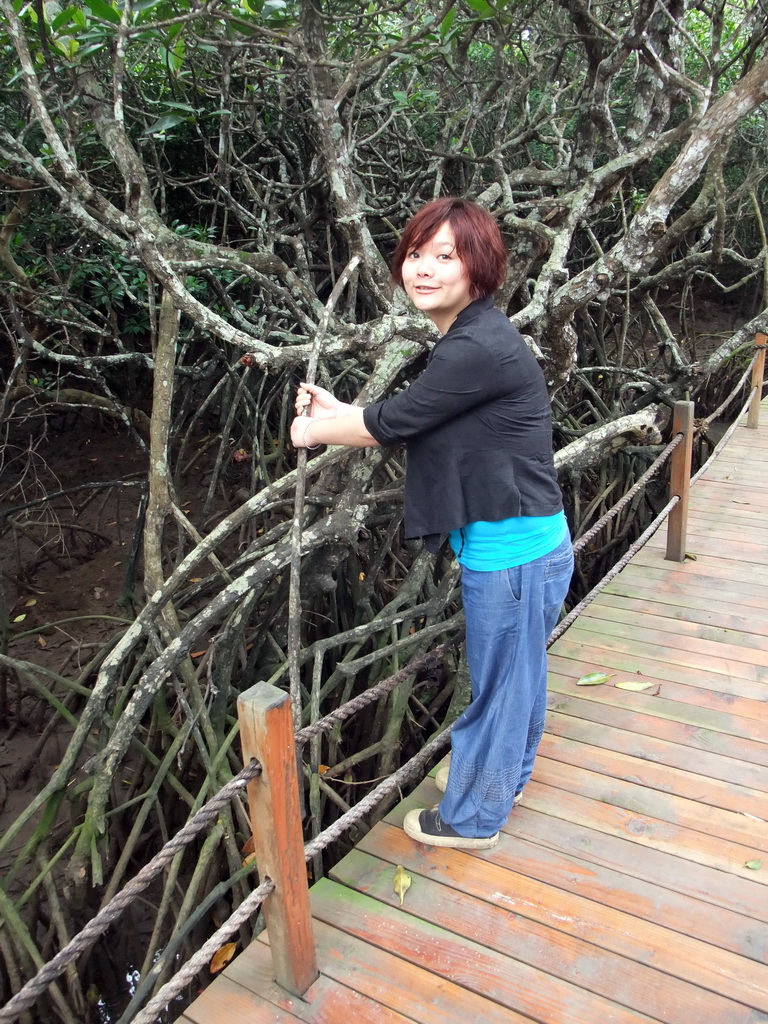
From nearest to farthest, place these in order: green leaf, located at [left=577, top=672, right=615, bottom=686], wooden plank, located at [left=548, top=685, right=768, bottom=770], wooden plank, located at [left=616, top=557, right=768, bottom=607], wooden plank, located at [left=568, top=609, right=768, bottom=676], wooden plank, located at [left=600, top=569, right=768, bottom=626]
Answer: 1. wooden plank, located at [left=548, top=685, right=768, bottom=770]
2. green leaf, located at [left=577, top=672, right=615, bottom=686]
3. wooden plank, located at [left=568, top=609, right=768, bottom=676]
4. wooden plank, located at [left=600, top=569, right=768, bottom=626]
5. wooden plank, located at [left=616, top=557, right=768, bottom=607]

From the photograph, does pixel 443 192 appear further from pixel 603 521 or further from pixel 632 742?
pixel 632 742

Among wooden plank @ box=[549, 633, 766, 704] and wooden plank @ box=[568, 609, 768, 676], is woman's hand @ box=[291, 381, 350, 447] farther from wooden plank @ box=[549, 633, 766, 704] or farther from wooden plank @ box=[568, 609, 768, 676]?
wooden plank @ box=[568, 609, 768, 676]

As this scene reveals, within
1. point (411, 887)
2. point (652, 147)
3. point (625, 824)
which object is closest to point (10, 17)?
point (652, 147)

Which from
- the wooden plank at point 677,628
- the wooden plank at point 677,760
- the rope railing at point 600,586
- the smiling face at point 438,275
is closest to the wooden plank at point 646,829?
the wooden plank at point 677,760

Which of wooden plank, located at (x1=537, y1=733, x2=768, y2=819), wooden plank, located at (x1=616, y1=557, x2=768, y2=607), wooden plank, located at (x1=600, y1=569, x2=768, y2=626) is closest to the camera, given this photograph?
wooden plank, located at (x1=537, y1=733, x2=768, y2=819)

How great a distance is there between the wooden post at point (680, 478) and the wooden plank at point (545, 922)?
1783 mm

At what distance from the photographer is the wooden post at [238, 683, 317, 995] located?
1.10 meters

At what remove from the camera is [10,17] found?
1.61m

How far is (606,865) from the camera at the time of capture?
1.61m

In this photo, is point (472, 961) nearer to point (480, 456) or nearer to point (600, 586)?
point (480, 456)

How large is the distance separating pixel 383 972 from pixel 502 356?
3.76ft

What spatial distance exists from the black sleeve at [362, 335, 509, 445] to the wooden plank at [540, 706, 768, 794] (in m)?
1.14

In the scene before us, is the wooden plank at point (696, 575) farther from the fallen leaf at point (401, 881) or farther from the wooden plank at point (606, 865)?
the fallen leaf at point (401, 881)

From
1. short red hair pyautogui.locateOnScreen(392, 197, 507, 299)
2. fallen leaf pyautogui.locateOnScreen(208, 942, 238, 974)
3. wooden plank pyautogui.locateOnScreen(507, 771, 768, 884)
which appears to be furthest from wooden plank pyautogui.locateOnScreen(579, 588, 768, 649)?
short red hair pyautogui.locateOnScreen(392, 197, 507, 299)
